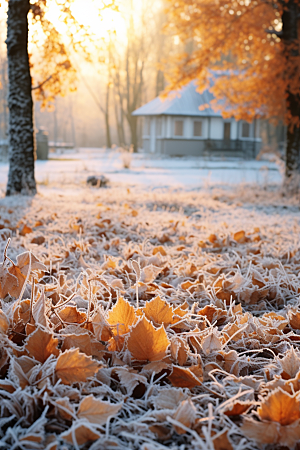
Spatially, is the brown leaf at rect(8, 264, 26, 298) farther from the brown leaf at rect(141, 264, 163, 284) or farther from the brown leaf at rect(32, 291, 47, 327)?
the brown leaf at rect(141, 264, 163, 284)

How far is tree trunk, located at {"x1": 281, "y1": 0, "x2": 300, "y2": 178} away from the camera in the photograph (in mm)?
7930

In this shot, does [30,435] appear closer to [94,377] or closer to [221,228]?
[94,377]

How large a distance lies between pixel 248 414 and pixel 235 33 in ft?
26.8

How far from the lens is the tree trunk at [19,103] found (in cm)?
582

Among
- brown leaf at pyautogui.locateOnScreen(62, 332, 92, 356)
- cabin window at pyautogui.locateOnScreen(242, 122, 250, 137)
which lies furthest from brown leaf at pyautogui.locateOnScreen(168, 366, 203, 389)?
cabin window at pyautogui.locateOnScreen(242, 122, 250, 137)

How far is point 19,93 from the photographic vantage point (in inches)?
239

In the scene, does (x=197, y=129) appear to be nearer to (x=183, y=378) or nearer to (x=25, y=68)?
(x=25, y=68)

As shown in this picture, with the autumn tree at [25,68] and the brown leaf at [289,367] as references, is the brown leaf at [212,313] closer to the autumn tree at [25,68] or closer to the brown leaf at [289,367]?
the brown leaf at [289,367]

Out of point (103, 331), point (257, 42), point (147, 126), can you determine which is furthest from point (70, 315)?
point (147, 126)

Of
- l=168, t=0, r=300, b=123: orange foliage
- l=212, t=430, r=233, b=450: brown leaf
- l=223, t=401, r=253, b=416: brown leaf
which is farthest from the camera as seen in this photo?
l=168, t=0, r=300, b=123: orange foliage

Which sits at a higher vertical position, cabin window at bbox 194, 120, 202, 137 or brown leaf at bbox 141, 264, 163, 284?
cabin window at bbox 194, 120, 202, 137

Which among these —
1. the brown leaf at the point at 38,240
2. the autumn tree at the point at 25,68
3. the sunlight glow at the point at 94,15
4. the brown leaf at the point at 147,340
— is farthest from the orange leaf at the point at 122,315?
the autumn tree at the point at 25,68

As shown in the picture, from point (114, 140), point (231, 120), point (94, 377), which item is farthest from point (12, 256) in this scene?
point (114, 140)

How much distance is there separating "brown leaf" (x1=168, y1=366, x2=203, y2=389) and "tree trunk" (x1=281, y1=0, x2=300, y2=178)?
7531 millimetres
